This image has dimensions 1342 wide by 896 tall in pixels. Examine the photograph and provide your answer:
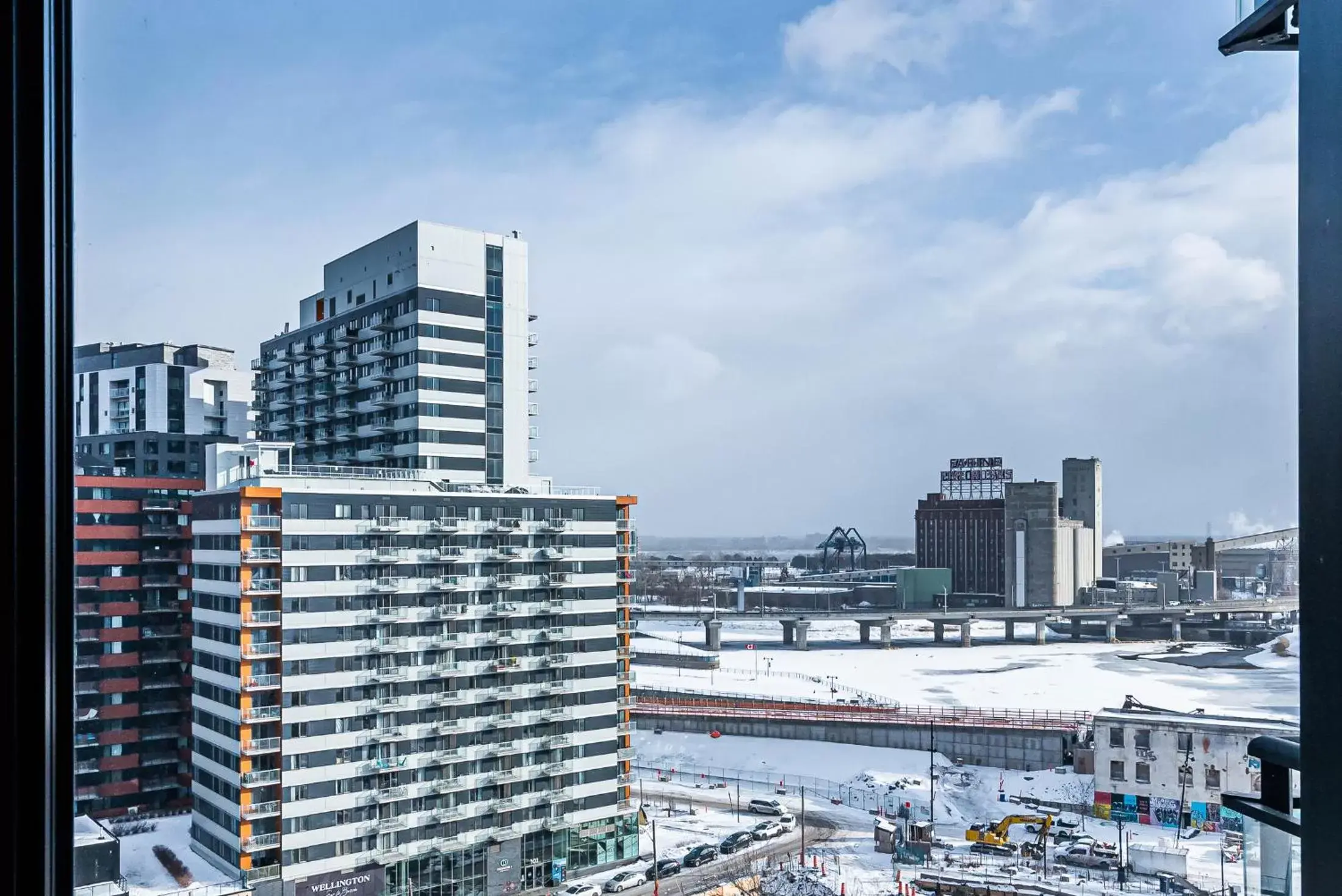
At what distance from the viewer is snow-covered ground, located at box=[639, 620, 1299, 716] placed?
737 centimetres

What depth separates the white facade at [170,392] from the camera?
574 cm

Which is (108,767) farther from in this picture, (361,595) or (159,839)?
(361,595)

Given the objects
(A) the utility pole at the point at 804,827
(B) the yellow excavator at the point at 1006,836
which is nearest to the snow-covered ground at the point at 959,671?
(B) the yellow excavator at the point at 1006,836

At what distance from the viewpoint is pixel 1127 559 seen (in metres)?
5.73

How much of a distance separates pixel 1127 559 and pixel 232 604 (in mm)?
5253

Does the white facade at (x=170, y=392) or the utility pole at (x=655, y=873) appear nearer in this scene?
the utility pole at (x=655, y=873)

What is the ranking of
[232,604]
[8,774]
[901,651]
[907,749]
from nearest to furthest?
1. [8,774]
2. [232,604]
3. [907,749]
4. [901,651]

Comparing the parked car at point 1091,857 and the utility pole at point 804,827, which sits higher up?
the parked car at point 1091,857

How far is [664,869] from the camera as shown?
18.5 ft

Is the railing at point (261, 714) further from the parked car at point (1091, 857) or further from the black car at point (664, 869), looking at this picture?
the parked car at point (1091, 857)

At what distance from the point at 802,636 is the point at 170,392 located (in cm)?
1023

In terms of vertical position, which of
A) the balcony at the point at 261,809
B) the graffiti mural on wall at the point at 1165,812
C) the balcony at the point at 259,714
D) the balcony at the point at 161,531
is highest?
the balcony at the point at 161,531

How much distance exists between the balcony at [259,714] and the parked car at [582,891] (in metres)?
1.92

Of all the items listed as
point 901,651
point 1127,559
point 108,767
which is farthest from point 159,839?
point 901,651
